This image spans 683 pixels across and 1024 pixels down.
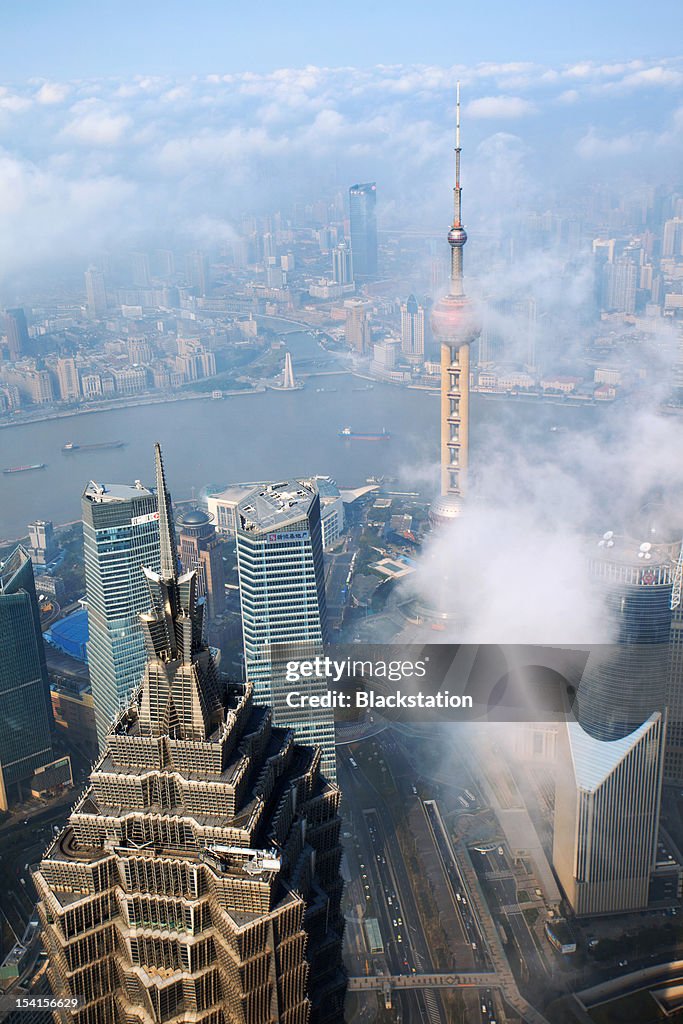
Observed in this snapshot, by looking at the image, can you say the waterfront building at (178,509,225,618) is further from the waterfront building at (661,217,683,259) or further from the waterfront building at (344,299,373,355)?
the waterfront building at (344,299,373,355)

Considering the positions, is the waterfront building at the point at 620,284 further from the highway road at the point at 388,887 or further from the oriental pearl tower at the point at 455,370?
the highway road at the point at 388,887

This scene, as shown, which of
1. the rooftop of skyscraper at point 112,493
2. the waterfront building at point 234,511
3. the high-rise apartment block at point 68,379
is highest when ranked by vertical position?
the rooftop of skyscraper at point 112,493

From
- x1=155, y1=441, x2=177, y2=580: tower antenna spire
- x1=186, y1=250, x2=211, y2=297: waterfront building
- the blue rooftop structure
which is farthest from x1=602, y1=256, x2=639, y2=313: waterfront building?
x1=155, y1=441, x2=177, y2=580: tower antenna spire

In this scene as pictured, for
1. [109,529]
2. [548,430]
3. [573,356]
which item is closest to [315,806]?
[109,529]

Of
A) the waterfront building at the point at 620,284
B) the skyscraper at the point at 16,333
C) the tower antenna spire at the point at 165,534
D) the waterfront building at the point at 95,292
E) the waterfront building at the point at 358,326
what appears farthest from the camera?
the waterfront building at the point at 358,326

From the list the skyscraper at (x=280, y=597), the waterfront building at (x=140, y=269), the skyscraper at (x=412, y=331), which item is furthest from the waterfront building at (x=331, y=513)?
the waterfront building at (x=140, y=269)

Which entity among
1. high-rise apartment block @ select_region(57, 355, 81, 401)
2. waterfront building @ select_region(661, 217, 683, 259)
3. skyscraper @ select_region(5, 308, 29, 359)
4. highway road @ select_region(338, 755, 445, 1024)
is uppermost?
waterfront building @ select_region(661, 217, 683, 259)

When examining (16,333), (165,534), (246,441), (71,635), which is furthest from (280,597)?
(16,333)
